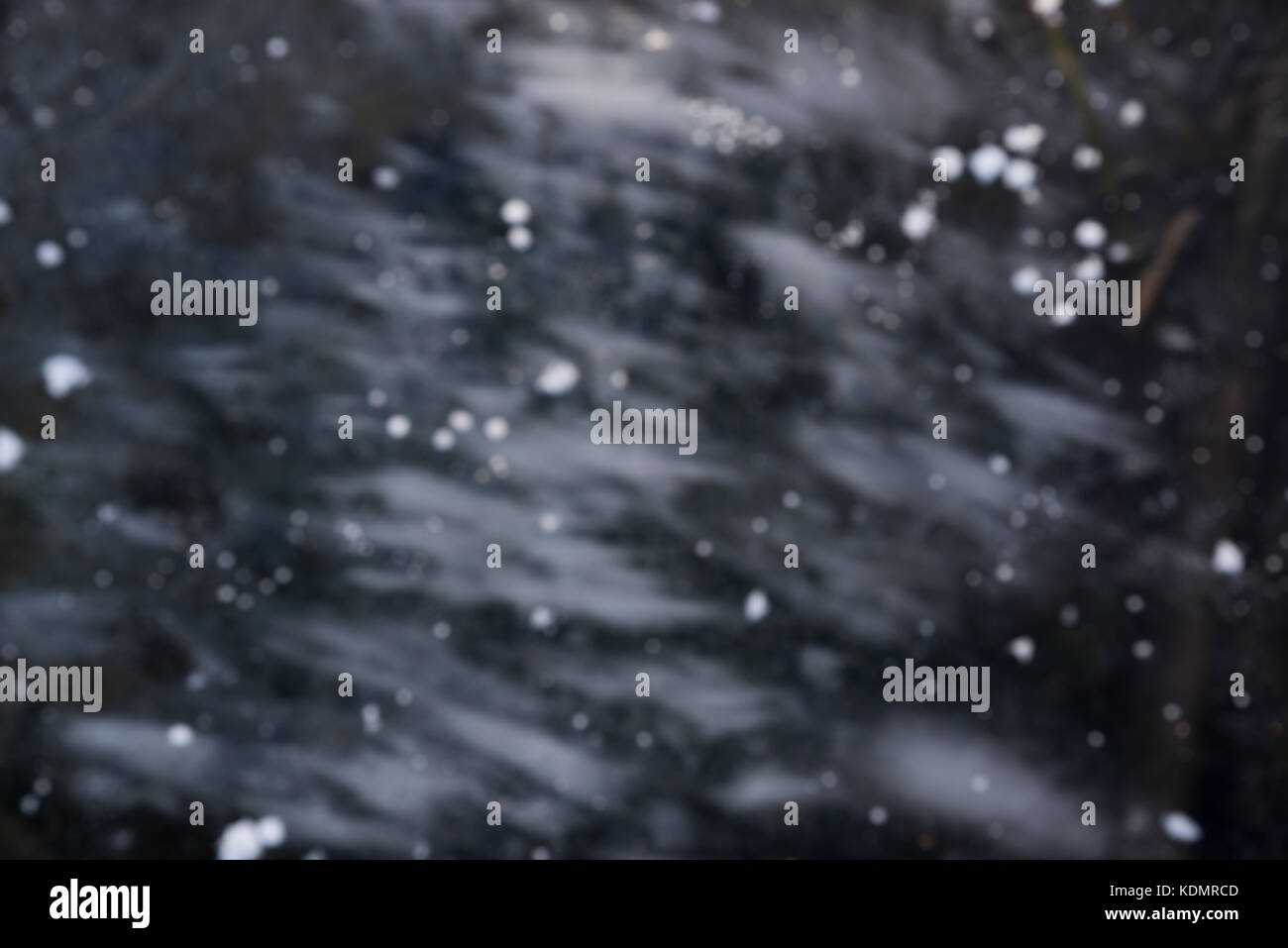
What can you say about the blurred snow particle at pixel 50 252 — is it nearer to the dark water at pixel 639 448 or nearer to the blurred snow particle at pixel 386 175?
the dark water at pixel 639 448

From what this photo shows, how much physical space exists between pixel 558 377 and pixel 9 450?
318 mm

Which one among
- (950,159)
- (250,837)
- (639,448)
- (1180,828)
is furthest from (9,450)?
(1180,828)

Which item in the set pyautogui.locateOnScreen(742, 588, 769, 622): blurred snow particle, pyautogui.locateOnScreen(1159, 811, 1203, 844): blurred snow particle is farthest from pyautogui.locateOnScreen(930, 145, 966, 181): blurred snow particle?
pyautogui.locateOnScreen(1159, 811, 1203, 844): blurred snow particle

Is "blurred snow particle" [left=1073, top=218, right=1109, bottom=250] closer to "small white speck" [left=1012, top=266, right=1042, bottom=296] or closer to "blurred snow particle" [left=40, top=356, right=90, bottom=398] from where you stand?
"small white speck" [left=1012, top=266, right=1042, bottom=296]

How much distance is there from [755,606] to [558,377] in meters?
0.18

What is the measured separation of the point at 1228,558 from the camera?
0.53m

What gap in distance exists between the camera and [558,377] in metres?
0.54

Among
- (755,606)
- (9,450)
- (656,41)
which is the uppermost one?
(656,41)

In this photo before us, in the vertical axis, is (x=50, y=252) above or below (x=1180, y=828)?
above

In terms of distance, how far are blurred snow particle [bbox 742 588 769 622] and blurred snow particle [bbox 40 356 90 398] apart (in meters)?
0.40

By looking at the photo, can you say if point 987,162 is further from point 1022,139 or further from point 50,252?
point 50,252

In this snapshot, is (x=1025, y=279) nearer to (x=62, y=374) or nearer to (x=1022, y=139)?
(x=1022, y=139)

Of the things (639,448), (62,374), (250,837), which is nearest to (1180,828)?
(639,448)
